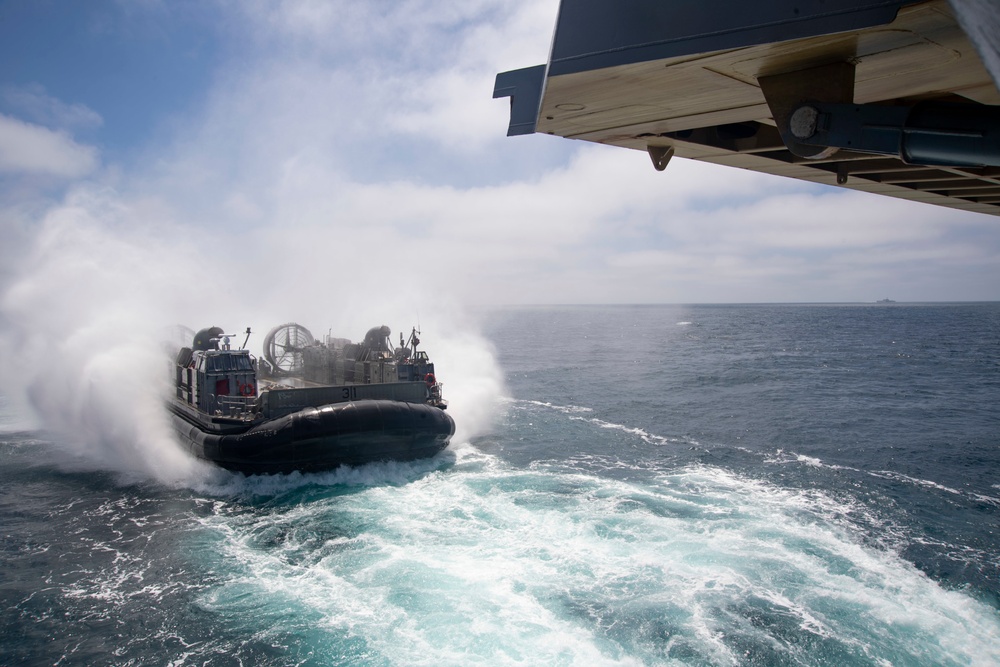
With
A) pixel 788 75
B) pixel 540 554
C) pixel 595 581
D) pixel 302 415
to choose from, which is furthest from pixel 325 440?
pixel 788 75

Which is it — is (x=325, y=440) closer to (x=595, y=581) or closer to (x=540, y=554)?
(x=540, y=554)

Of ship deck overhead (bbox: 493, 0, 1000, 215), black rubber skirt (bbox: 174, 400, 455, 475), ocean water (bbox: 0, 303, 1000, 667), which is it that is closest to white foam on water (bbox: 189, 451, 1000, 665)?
ocean water (bbox: 0, 303, 1000, 667)

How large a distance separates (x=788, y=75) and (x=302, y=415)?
20629mm

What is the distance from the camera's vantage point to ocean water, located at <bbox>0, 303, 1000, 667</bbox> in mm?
11094

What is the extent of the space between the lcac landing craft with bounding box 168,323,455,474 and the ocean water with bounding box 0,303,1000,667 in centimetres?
84

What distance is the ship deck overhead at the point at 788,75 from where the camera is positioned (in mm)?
2898

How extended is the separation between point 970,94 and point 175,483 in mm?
24564

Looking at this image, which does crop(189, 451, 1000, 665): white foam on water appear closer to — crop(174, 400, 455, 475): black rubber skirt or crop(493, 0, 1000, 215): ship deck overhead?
crop(174, 400, 455, 475): black rubber skirt

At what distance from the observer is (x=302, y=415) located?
21.4 m

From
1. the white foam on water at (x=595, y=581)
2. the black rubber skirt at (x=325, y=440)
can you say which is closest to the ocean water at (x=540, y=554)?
the white foam on water at (x=595, y=581)

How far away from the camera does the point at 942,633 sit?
1102 centimetres

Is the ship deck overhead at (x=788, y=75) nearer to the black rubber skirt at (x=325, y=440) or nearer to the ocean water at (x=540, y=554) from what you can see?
the ocean water at (x=540, y=554)

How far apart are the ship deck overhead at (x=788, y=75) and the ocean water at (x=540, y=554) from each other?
32.0 feet

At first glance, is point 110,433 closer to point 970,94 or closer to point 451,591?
point 451,591
